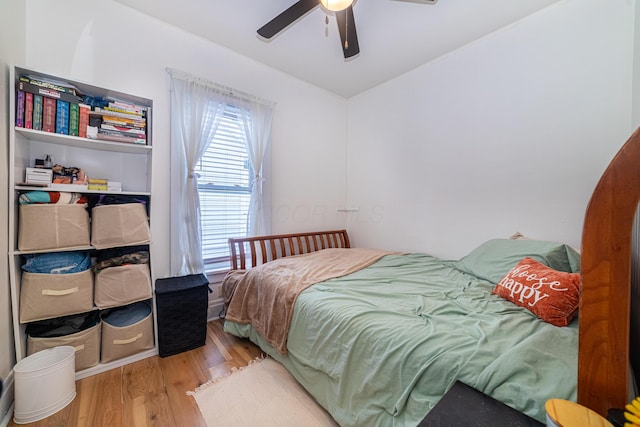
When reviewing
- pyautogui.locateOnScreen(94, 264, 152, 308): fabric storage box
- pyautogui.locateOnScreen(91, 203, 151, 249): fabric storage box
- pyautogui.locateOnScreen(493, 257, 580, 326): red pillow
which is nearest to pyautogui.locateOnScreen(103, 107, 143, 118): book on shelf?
pyautogui.locateOnScreen(91, 203, 151, 249): fabric storage box

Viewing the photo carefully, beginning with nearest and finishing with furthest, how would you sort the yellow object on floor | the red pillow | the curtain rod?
the yellow object on floor → the red pillow → the curtain rod

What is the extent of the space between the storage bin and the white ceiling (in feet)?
6.91

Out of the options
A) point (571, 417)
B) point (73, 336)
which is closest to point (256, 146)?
point (73, 336)

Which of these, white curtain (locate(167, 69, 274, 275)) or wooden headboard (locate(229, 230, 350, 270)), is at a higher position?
white curtain (locate(167, 69, 274, 275))

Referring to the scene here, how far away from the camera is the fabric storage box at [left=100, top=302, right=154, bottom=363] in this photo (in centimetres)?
166

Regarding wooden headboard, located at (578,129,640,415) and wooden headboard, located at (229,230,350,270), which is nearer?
wooden headboard, located at (578,129,640,415)

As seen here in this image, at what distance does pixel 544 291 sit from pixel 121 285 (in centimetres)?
259

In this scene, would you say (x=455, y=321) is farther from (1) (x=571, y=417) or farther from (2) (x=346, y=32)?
(2) (x=346, y=32)

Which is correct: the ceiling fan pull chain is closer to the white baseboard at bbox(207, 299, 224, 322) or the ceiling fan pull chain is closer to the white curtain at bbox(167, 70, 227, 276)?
the white curtain at bbox(167, 70, 227, 276)

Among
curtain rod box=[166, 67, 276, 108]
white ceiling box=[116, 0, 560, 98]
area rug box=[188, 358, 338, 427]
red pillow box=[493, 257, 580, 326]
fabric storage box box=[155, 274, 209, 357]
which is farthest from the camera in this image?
curtain rod box=[166, 67, 276, 108]

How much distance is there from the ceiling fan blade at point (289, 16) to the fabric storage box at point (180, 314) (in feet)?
6.61

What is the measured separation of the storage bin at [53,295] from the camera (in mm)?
1407

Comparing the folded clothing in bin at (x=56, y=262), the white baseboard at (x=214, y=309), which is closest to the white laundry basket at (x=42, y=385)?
the folded clothing in bin at (x=56, y=262)

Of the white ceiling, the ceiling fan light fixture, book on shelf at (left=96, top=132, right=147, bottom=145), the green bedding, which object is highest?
the white ceiling
